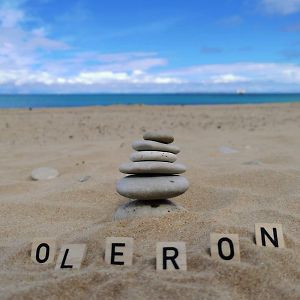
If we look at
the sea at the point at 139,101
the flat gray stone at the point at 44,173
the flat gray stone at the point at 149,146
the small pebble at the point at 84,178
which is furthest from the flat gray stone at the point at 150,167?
the sea at the point at 139,101

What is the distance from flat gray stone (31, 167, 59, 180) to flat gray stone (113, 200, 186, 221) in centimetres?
232

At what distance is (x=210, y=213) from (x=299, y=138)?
5136 mm

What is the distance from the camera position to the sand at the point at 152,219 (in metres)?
2.40

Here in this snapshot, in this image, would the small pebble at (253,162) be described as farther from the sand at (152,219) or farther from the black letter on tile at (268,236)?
the black letter on tile at (268,236)

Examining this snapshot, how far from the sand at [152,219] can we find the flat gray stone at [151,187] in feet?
0.67

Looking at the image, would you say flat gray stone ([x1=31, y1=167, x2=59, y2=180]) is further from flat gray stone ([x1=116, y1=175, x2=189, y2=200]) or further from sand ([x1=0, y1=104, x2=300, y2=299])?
flat gray stone ([x1=116, y1=175, x2=189, y2=200])

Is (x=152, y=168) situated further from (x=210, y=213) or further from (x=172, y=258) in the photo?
(x=172, y=258)

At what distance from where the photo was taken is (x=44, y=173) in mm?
5664

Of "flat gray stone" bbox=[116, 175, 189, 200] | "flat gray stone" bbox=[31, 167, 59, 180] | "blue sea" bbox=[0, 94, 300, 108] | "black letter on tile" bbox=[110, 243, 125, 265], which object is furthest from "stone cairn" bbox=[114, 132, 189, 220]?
"blue sea" bbox=[0, 94, 300, 108]

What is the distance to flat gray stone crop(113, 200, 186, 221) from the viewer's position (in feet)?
11.2

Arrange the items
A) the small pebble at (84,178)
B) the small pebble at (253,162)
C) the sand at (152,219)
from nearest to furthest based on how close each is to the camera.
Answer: the sand at (152,219), the small pebble at (84,178), the small pebble at (253,162)

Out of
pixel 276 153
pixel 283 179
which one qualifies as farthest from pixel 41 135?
pixel 283 179

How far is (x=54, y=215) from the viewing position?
4059 millimetres

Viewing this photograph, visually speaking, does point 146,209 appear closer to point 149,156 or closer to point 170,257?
point 149,156
